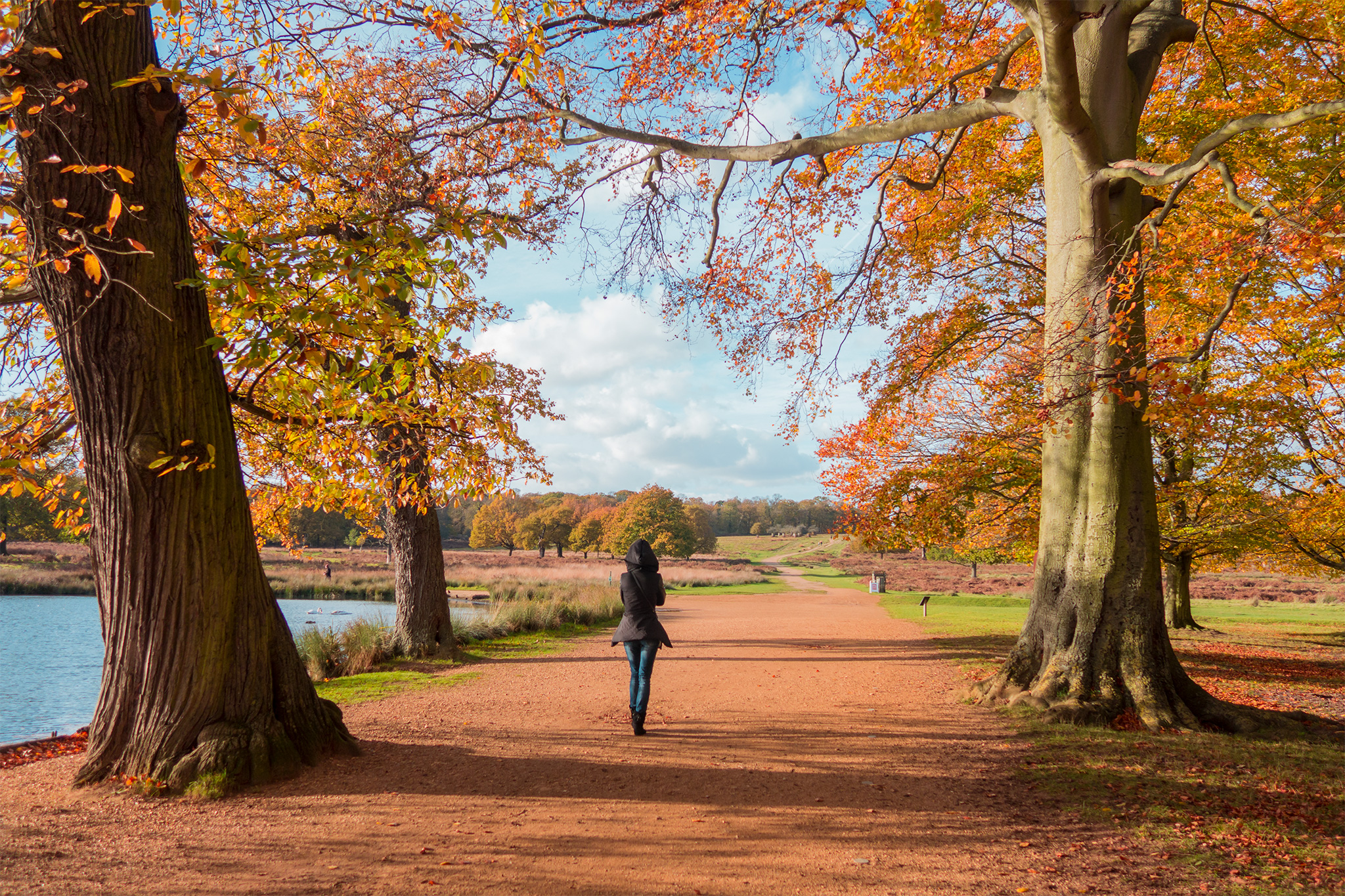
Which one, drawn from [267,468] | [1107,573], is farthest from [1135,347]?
[267,468]

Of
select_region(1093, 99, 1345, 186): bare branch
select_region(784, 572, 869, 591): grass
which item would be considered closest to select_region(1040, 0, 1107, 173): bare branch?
select_region(1093, 99, 1345, 186): bare branch

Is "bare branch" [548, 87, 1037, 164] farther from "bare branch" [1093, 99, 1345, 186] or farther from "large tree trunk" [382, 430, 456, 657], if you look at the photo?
"large tree trunk" [382, 430, 456, 657]

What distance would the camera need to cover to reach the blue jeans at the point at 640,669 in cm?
698

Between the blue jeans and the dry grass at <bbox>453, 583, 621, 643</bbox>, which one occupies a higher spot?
the blue jeans

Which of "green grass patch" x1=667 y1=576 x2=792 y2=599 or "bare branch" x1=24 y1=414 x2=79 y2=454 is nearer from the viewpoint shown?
"bare branch" x1=24 y1=414 x2=79 y2=454

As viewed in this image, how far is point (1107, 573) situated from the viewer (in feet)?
25.2

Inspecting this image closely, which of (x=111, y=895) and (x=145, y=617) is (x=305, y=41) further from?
(x=111, y=895)

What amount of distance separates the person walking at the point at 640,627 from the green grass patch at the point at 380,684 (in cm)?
381

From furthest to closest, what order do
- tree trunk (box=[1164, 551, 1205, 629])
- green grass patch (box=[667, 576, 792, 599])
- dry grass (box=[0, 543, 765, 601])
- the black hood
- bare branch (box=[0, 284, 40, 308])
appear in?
green grass patch (box=[667, 576, 792, 599]) < dry grass (box=[0, 543, 765, 601]) < tree trunk (box=[1164, 551, 1205, 629]) < the black hood < bare branch (box=[0, 284, 40, 308])

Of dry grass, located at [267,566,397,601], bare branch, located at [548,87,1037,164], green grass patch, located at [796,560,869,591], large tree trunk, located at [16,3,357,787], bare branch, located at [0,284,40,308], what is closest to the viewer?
large tree trunk, located at [16,3,357,787]

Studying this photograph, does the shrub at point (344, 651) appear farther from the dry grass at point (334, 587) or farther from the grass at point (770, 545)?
the grass at point (770, 545)

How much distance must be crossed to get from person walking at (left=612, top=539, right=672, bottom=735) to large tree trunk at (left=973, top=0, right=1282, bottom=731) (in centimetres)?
419

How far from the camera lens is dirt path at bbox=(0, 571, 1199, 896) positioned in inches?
154

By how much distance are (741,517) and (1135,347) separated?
440ft
